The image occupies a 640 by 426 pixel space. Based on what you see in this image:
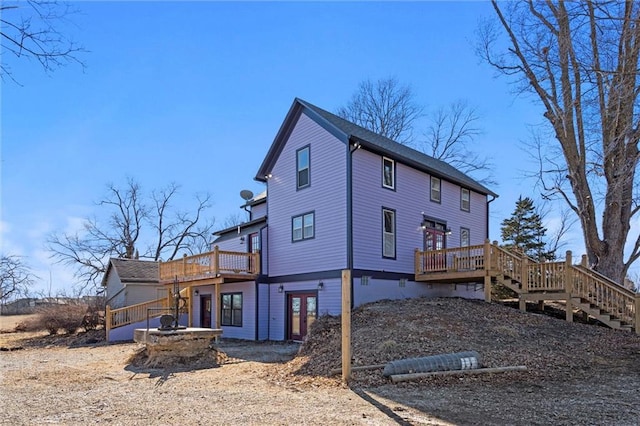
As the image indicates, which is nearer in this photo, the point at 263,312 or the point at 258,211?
the point at 263,312

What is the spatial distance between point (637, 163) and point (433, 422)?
13.7m

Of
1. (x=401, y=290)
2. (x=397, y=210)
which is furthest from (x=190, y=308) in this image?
(x=397, y=210)

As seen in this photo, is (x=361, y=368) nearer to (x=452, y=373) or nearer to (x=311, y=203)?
(x=452, y=373)

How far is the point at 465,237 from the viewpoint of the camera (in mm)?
21094

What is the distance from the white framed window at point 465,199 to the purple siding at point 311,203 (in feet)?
25.6

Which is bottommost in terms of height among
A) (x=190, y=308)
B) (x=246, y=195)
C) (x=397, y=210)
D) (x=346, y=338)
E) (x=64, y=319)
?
(x=64, y=319)

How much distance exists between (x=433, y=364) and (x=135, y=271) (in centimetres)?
2326

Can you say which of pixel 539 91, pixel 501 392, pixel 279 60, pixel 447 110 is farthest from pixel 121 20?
pixel 447 110

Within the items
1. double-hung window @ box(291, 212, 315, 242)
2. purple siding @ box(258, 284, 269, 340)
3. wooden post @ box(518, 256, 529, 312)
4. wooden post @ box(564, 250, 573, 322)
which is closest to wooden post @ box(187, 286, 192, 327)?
purple siding @ box(258, 284, 269, 340)

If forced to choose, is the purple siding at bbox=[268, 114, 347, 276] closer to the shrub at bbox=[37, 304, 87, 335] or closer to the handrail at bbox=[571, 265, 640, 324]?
the handrail at bbox=[571, 265, 640, 324]

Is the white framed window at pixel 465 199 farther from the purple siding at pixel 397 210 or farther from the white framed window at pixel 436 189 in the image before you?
the white framed window at pixel 436 189

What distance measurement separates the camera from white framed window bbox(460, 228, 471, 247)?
68.3ft

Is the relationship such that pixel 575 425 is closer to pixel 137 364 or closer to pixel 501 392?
pixel 501 392

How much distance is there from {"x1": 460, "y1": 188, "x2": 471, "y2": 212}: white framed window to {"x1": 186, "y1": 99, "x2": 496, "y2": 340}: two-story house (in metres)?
0.50
